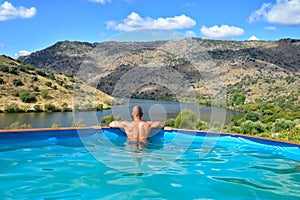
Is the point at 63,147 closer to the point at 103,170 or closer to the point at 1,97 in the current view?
the point at 103,170

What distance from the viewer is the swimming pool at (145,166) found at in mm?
3902

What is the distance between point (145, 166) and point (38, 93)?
132 ft

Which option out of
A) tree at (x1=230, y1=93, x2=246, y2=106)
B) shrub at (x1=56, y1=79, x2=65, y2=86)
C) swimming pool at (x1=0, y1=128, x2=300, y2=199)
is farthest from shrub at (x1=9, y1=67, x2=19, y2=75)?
swimming pool at (x1=0, y1=128, x2=300, y2=199)

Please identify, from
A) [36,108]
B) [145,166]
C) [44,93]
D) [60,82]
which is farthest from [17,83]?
[145,166]

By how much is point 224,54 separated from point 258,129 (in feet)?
188

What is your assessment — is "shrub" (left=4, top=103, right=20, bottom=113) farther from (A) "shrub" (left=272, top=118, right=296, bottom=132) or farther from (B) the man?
(B) the man

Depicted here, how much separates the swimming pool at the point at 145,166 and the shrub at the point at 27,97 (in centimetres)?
3402

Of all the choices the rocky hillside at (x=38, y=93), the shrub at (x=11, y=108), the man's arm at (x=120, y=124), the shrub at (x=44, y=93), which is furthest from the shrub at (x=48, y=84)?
the man's arm at (x=120, y=124)

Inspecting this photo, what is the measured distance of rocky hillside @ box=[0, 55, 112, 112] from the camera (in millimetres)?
36719

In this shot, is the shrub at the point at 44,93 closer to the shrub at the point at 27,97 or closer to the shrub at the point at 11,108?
the shrub at the point at 27,97

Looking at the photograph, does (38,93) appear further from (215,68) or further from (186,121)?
(186,121)

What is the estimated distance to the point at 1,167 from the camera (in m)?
4.89

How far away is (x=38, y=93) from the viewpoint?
42.8 meters

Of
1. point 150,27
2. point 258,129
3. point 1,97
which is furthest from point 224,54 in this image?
point 150,27
